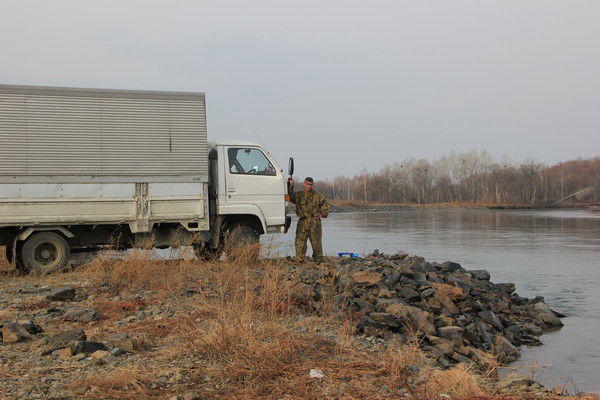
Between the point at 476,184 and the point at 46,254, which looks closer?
the point at 46,254

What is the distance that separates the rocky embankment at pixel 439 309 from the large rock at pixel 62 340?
127 inches

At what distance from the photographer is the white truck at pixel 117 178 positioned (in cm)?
1001

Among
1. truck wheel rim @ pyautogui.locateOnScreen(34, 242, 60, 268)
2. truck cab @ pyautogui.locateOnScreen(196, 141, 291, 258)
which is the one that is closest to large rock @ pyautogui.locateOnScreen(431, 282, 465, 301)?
truck cab @ pyautogui.locateOnScreen(196, 141, 291, 258)

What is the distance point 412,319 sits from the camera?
755 cm

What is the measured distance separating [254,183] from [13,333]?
6.26 meters

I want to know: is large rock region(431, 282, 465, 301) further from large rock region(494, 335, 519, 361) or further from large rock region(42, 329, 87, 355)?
Result: large rock region(42, 329, 87, 355)

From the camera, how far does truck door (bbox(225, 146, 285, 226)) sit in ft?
36.9

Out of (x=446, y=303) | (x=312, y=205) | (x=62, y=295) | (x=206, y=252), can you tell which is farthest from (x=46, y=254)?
(x=446, y=303)

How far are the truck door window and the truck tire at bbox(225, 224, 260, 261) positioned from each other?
1.19 metres

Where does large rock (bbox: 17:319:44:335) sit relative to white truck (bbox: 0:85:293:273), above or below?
below

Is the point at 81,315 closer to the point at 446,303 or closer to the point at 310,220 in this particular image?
the point at 310,220

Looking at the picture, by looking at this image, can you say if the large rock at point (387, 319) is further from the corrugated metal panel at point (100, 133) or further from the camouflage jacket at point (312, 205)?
the corrugated metal panel at point (100, 133)

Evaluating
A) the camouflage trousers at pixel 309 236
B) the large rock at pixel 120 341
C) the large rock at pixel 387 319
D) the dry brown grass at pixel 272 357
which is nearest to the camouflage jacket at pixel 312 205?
the camouflage trousers at pixel 309 236

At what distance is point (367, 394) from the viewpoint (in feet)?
14.5
